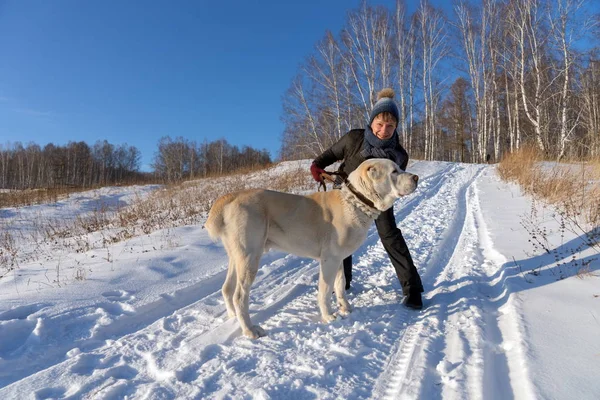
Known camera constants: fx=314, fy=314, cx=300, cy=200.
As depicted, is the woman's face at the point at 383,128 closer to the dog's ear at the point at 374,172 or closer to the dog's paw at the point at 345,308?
the dog's ear at the point at 374,172

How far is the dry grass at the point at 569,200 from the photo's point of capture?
4.58 meters

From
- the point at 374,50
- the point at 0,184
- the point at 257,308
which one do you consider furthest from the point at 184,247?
the point at 0,184

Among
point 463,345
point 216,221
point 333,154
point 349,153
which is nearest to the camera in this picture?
point 463,345

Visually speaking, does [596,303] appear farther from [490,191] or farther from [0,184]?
[0,184]

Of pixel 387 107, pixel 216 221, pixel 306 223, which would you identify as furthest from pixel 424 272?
pixel 216 221

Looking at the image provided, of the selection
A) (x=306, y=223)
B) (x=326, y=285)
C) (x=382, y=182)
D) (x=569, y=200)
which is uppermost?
(x=382, y=182)

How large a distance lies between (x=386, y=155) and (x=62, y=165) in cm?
7562

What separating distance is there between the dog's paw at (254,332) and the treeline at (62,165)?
53.8 meters

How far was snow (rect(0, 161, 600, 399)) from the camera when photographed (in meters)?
2.17

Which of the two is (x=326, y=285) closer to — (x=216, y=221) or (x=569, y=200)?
(x=216, y=221)

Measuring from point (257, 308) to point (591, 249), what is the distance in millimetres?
4630

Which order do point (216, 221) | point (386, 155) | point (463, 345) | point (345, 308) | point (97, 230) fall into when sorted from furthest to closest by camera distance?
1. point (97, 230)
2. point (386, 155)
3. point (345, 308)
4. point (216, 221)
5. point (463, 345)

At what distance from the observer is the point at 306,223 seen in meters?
3.33

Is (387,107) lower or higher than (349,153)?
higher
